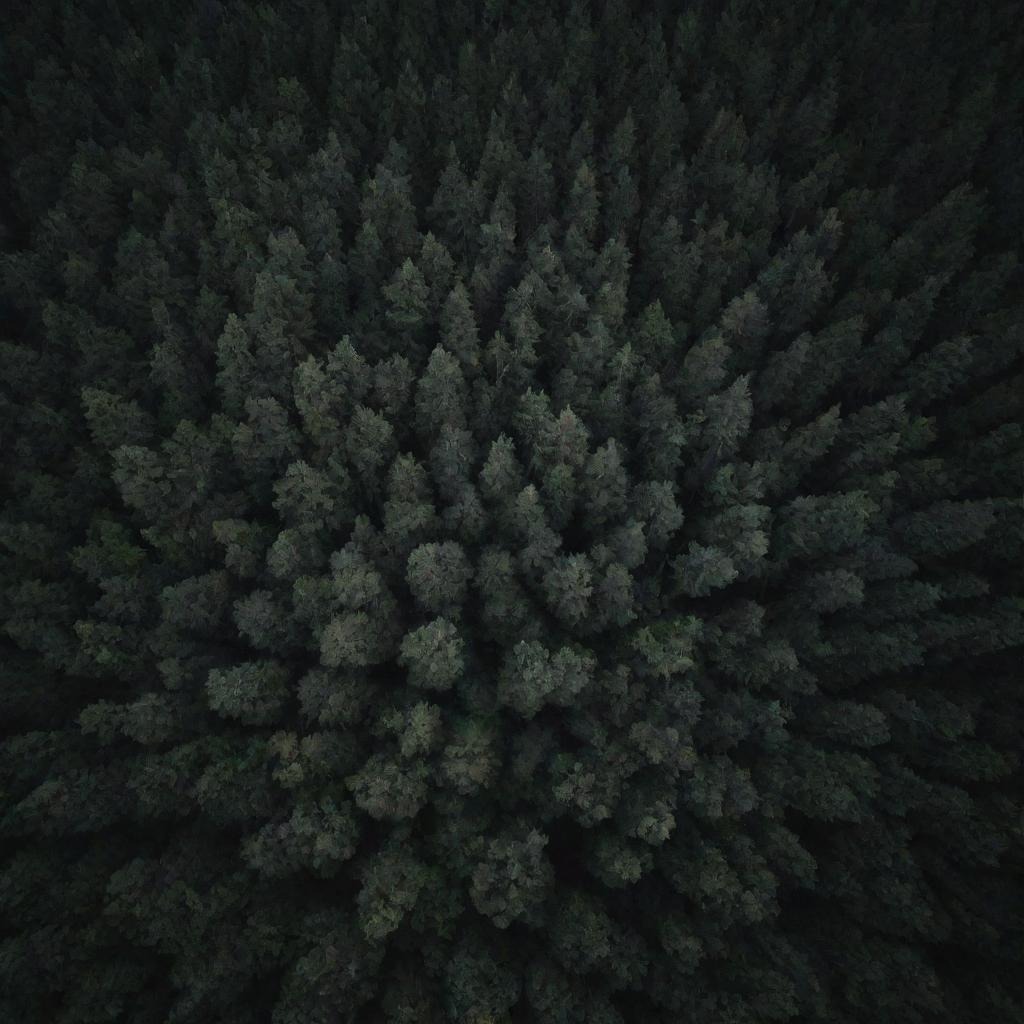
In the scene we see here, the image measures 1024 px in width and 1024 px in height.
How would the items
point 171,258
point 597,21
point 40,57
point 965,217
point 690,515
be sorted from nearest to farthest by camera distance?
1. point 690,515
2. point 171,258
3. point 965,217
4. point 40,57
5. point 597,21

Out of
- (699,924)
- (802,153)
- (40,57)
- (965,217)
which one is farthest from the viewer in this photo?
(40,57)

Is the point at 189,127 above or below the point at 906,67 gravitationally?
above

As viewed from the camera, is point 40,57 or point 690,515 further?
point 40,57

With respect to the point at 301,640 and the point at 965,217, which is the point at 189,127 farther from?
the point at 965,217

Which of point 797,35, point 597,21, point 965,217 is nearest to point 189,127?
point 597,21

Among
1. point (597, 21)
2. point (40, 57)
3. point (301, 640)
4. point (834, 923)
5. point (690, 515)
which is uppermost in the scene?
point (40, 57)

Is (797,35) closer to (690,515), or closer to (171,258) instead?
(690,515)
